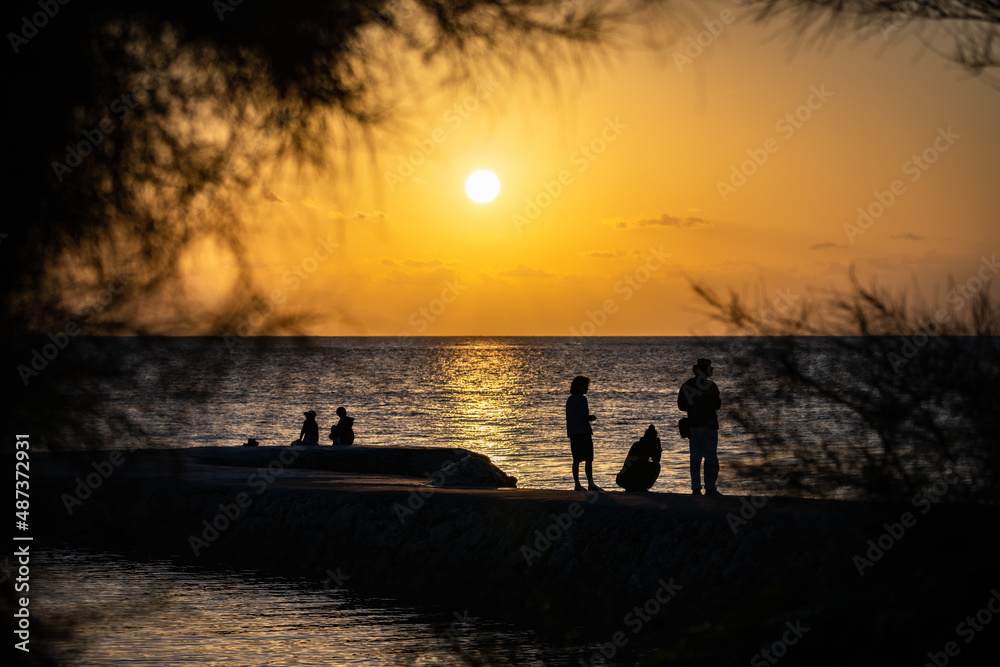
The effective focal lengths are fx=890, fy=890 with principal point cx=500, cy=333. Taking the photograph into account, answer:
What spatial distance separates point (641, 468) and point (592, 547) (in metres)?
2.89

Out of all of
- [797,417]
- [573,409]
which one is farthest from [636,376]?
[797,417]

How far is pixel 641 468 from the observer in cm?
1255

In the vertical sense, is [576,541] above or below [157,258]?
below

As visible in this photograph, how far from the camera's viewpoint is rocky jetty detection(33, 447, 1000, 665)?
2412 millimetres

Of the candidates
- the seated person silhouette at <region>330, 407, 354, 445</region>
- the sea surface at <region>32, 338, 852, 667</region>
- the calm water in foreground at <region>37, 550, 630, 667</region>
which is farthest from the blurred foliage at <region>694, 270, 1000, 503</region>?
the seated person silhouette at <region>330, 407, 354, 445</region>

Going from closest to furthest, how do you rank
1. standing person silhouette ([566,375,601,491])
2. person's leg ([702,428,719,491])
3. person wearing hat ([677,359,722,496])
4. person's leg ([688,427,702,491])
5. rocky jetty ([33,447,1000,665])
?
rocky jetty ([33,447,1000,665])
person wearing hat ([677,359,722,496])
person's leg ([702,428,719,491])
person's leg ([688,427,702,491])
standing person silhouette ([566,375,601,491])

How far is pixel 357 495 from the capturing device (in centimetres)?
1223

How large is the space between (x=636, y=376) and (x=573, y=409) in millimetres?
85846

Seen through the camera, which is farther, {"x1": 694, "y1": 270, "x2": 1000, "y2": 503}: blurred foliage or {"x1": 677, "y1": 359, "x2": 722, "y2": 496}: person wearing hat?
{"x1": 677, "y1": 359, "x2": 722, "y2": 496}: person wearing hat

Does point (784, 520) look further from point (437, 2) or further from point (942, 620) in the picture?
point (437, 2)

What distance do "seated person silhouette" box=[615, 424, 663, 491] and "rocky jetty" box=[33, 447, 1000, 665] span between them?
3.44 feet

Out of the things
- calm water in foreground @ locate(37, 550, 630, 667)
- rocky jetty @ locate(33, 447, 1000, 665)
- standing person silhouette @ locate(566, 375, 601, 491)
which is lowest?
calm water in foreground @ locate(37, 550, 630, 667)

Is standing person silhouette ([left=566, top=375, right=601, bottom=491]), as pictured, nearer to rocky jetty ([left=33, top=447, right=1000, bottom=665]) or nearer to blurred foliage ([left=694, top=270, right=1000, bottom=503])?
rocky jetty ([left=33, top=447, right=1000, bottom=665])

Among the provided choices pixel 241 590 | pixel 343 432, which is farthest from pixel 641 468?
pixel 343 432
